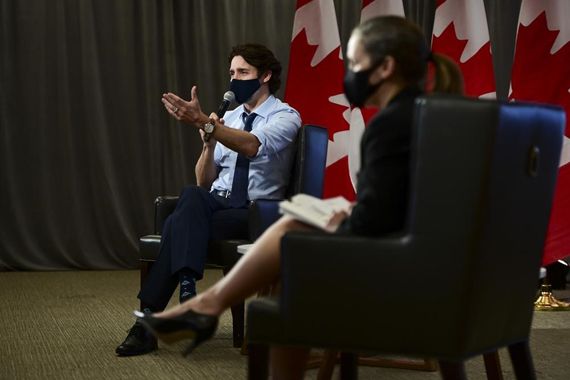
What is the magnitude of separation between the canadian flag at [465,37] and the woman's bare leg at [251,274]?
10.5 ft

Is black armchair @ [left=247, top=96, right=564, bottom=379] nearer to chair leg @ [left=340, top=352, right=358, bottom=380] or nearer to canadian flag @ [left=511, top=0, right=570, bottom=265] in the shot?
chair leg @ [left=340, top=352, right=358, bottom=380]

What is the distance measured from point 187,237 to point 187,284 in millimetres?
172

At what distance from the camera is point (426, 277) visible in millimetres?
1738

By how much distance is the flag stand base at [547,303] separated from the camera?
4512mm

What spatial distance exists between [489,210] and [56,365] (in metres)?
1.77

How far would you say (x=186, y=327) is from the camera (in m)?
1.98

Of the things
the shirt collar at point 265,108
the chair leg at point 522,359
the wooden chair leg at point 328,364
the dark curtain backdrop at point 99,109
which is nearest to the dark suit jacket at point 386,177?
the chair leg at point 522,359

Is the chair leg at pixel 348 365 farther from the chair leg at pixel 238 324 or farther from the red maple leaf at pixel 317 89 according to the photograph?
the red maple leaf at pixel 317 89

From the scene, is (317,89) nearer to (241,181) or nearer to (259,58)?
(259,58)

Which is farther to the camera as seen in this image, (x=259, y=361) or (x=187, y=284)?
(x=187, y=284)

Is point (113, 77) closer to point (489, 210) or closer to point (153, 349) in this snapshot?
point (153, 349)

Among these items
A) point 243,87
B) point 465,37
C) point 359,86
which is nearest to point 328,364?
point 359,86

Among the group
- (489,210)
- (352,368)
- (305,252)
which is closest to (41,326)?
(352,368)

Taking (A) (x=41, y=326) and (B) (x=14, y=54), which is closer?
(A) (x=41, y=326)
